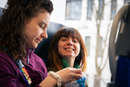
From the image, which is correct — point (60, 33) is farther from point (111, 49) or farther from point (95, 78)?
point (95, 78)

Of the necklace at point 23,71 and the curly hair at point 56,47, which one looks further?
the curly hair at point 56,47

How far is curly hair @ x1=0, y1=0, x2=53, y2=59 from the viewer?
81cm


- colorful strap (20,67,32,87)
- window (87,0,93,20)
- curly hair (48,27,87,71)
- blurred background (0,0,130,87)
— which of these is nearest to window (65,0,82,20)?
blurred background (0,0,130,87)

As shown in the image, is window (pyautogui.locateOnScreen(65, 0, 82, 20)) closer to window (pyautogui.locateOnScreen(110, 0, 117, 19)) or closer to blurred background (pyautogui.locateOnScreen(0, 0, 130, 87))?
blurred background (pyautogui.locateOnScreen(0, 0, 130, 87))

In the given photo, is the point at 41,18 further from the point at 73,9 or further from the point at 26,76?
the point at 73,9

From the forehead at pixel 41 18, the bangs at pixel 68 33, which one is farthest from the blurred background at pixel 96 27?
the forehead at pixel 41 18

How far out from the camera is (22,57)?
0.84 meters

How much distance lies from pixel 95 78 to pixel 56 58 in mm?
1535

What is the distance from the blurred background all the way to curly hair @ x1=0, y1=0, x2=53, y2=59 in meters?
1.64

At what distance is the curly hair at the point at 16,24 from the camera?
808 mm

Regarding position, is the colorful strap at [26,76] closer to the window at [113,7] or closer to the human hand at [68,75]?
the human hand at [68,75]

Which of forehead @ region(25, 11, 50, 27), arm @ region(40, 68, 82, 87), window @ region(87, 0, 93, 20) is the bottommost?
arm @ region(40, 68, 82, 87)

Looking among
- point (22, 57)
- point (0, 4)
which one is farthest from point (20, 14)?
point (0, 4)

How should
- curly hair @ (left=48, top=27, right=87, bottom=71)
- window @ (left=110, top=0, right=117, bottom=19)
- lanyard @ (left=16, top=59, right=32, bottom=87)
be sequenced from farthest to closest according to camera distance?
window @ (left=110, top=0, right=117, bottom=19) < curly hair @ (left=48, top=27, right=87, bottom=71) < lanyard @ (left=16, top=59, right=32, bottom=87)
